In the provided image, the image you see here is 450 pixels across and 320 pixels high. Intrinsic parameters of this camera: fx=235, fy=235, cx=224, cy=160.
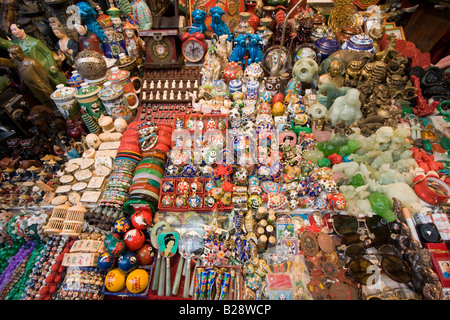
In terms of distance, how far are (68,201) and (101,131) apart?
1.51 meters

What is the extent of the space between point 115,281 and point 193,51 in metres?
4.59

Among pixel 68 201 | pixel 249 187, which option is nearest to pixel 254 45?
pixel 249 187

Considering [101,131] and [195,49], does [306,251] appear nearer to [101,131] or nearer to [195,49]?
[101,131]

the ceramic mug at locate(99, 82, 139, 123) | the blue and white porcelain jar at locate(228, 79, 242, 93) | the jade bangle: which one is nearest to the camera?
the jade bangle

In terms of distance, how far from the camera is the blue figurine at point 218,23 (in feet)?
17.5

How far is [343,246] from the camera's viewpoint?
3.03m

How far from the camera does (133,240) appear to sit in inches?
115

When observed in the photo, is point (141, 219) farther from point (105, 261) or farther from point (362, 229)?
point (362, 229)

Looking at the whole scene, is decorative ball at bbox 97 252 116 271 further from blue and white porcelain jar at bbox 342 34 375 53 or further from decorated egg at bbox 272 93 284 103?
blue and white porcelain jar at bbox 342 34 375 53

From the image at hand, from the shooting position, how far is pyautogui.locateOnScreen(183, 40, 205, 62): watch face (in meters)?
5.11

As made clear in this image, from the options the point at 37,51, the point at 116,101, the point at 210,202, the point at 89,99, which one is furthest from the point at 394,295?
the point at 37,51

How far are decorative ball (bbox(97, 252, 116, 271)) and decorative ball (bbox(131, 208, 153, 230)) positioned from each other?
17.9 inches

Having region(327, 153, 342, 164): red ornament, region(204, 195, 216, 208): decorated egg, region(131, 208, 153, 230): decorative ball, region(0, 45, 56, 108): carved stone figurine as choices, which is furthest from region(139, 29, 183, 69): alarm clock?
region(327, 153, 342, 164): red ornament

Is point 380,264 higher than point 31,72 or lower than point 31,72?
lower
